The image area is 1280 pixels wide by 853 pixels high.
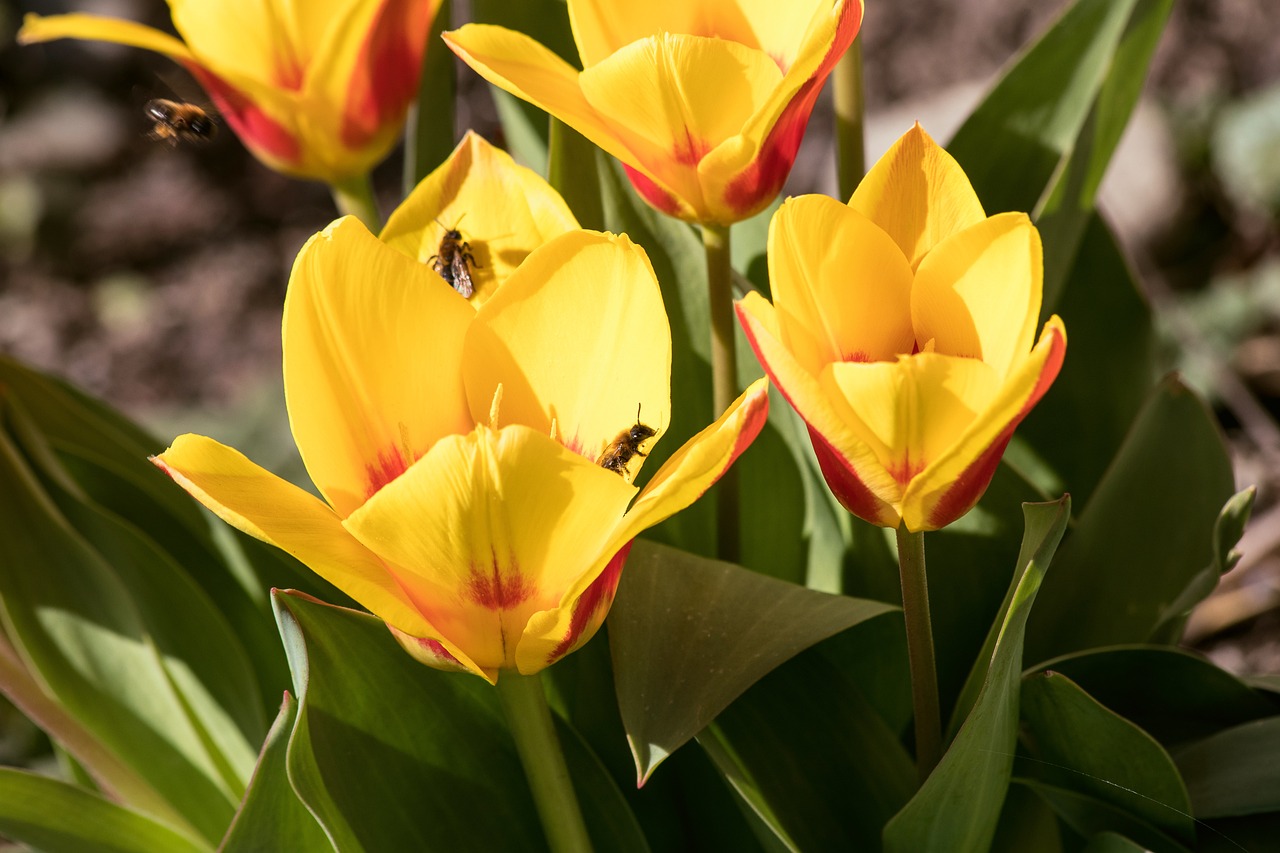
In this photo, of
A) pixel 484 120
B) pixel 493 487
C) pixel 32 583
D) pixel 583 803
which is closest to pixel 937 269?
pixel 493 487

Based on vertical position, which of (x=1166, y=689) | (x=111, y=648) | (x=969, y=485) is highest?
(x=969, y=485)

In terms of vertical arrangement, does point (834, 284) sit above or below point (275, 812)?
above

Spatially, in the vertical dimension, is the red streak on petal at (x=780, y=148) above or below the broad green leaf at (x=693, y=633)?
above

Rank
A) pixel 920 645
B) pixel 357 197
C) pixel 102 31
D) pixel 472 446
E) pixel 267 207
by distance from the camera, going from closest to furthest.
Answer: pixel 472 446 → pixel 920 645 → pixel 102 31 → pixel 357 197 → pixel 267 207

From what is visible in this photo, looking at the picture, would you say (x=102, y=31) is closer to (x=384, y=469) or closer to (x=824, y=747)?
(x=384, y=469)

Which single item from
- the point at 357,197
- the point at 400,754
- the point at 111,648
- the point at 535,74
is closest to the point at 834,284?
the point at 535,74

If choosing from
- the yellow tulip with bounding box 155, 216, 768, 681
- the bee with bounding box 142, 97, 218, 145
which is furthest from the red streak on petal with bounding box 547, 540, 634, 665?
the bee with bounding box 142, 97, 218, 145

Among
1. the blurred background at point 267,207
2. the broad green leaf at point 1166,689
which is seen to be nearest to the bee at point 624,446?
the broad green leaf at point 1166,689

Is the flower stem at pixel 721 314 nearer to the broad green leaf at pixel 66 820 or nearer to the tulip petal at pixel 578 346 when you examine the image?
the tulip petal at pixel 578 346
